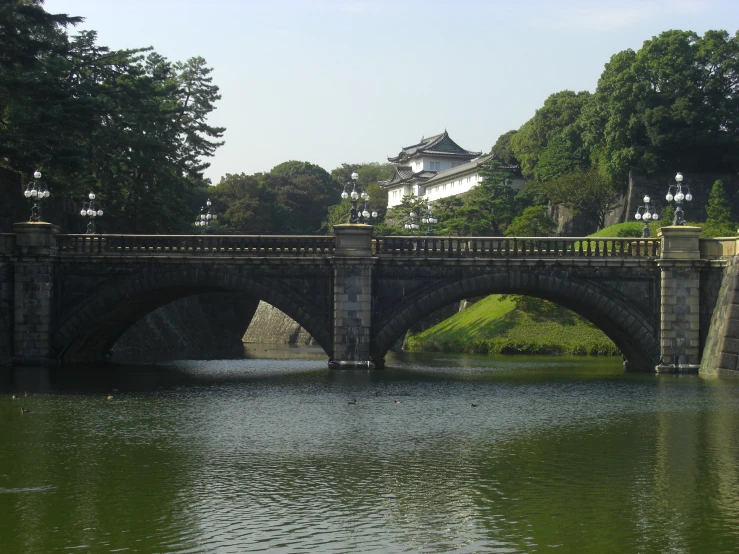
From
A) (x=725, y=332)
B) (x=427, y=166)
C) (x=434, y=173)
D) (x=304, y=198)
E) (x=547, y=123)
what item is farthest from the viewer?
(x=304, y=198)

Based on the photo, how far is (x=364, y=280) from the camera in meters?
49.0

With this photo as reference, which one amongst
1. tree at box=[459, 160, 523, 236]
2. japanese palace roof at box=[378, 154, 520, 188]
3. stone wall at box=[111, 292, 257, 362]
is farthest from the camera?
japanese palace roof at box=[378, 154, 520, 188]

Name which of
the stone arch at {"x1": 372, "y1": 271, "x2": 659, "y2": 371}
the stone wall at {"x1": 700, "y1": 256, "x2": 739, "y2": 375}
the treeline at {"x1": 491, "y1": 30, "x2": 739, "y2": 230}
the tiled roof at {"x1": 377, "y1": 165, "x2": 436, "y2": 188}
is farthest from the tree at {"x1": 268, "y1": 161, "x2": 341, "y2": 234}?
the stone wall at {"x1": 700, "y1": 256, "x2": 739, "y2": 375}

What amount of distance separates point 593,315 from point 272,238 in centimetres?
1611

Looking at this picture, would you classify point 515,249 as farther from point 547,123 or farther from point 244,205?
point 244,205

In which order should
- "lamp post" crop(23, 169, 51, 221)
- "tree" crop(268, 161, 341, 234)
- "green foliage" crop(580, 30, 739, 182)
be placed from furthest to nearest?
"tree" crop(268, 161, 341, 234)
"green foliage" crop(580, 30, 739, 182)
"lamp post" crop(23, 169, 51, 221)

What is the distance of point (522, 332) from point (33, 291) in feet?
111

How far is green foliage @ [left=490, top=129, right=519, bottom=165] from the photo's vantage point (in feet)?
387

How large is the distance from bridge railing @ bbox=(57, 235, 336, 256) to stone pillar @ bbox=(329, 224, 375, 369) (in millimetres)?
1466

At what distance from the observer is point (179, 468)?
23469mm

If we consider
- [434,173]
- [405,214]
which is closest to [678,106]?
[405,214]

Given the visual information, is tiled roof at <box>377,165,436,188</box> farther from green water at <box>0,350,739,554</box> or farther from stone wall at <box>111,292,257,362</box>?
green water at <box>0,350,739,554</box>

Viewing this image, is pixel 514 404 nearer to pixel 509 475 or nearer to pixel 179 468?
pixel 509 475

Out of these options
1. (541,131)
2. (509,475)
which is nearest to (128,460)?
(509,475)
